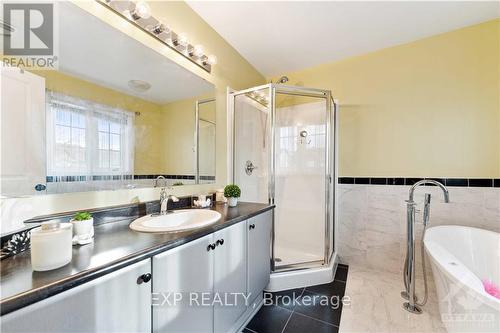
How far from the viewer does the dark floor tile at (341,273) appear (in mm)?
2222

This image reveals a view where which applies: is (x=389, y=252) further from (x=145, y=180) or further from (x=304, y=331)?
(x=145, y=180)

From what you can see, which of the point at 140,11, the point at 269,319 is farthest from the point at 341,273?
the point at 140,11

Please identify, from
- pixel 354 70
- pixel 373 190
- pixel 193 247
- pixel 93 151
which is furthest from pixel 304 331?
pixel 354 70

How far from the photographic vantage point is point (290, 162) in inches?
112

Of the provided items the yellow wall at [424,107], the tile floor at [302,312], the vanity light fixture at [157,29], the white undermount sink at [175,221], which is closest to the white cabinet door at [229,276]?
the white undermount sink at [175,221]

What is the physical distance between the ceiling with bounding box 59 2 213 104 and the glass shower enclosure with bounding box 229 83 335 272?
0.83m

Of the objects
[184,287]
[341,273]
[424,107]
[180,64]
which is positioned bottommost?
[341,273]

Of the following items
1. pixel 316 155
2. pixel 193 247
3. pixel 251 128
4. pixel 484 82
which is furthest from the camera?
pixel 316 155

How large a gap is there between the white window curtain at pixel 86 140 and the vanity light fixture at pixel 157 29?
22.0 inches

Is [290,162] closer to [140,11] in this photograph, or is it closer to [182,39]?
[182,39]

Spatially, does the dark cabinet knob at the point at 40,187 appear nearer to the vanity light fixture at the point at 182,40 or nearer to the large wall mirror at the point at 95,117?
the large wall mirror at the point at 95,117

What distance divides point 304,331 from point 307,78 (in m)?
2.67

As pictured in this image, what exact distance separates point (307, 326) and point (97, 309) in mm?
1418

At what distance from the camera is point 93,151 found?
1.15 m
